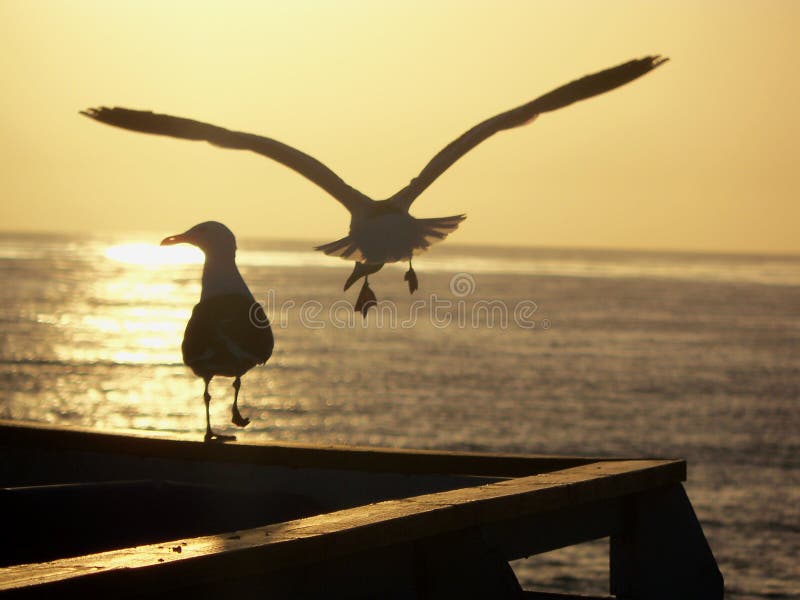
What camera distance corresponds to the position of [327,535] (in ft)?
10.9

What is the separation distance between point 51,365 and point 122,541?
49204mm

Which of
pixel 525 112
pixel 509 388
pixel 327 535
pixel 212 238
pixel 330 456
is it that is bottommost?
pixel 509 388

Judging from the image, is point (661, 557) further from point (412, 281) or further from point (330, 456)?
point (412, 281)

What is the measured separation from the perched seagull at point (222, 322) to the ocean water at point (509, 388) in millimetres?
626

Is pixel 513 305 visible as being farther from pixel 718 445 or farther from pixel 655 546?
pixel 655 546

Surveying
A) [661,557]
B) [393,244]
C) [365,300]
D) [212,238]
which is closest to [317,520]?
[661,557]

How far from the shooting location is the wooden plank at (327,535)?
9.56 feet

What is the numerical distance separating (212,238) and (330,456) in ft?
5.84

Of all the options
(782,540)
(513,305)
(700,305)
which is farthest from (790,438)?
(700,305)

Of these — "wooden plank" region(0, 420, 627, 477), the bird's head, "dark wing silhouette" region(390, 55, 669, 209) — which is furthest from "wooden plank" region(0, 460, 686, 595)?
"dark wing silhouette" region(390, 55, 669, 209)

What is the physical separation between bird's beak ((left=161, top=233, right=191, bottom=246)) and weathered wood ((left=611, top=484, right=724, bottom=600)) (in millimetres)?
3122

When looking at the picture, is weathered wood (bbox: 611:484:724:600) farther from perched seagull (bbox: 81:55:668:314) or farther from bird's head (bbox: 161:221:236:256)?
perched seagull (bbox: 81:55:668:314)

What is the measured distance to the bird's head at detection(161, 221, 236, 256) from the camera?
6.79m

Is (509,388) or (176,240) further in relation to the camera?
(509,388)
